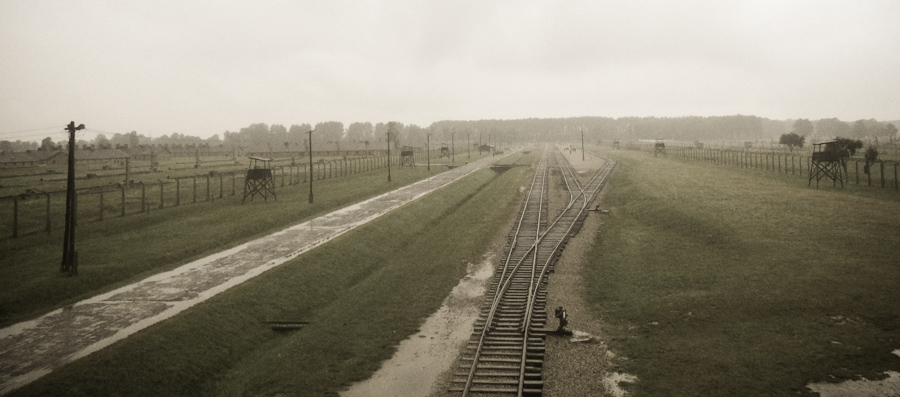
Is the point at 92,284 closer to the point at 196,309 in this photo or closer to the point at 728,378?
the point at 196,309

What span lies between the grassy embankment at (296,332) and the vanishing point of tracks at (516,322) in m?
2.38

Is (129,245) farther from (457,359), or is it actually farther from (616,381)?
(616,381)

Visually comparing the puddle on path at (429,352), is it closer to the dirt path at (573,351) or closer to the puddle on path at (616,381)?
the dirt path at (573,351)

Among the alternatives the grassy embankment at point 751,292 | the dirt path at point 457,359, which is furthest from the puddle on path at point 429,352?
the grassy embankment at point 751,292

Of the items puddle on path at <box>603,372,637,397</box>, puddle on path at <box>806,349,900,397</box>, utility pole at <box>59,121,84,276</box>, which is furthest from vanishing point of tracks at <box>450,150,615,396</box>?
utility pole at <box>59,121,84,276</box>

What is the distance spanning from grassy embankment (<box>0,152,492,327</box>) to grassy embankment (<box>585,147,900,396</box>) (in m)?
21.6

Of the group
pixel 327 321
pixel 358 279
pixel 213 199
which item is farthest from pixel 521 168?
pixel 327 321

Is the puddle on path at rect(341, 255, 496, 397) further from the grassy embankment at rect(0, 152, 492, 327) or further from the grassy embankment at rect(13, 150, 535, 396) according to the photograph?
the grassy embankment at rect(0, 152, 492, 327)

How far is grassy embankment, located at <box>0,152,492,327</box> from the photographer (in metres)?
19.5

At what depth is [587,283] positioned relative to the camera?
20781 millimetres

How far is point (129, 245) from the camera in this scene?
27.0 m

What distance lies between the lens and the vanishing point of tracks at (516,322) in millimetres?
12648

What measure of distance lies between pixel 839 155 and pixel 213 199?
2272 inches

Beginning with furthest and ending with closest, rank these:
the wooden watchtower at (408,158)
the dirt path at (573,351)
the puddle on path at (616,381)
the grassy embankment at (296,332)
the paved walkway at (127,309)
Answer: the wooden watchtower at (408,158) → the paved walkway at (127,309) → the grassy embankment at (296,332) → the dirt path at (573,351) → the puddle on path at (616,381)
